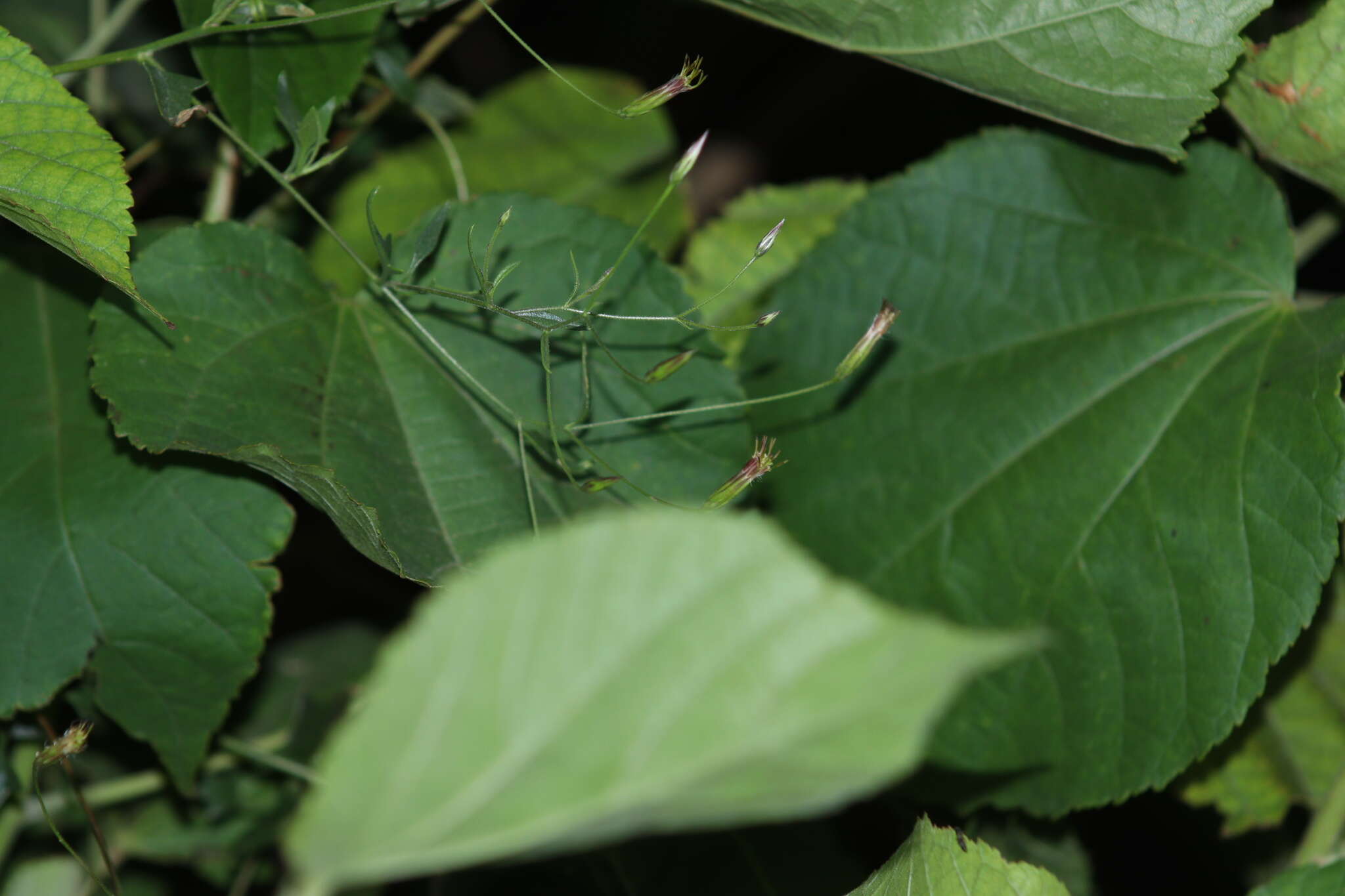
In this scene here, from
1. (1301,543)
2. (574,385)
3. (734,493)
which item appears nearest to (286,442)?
(574,385)

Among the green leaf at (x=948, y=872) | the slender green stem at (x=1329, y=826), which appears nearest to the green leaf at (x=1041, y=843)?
the slender green stem at (x=1329, y=826)

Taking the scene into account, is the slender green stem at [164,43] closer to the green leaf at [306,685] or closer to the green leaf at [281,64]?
the green leaf at [281,64]

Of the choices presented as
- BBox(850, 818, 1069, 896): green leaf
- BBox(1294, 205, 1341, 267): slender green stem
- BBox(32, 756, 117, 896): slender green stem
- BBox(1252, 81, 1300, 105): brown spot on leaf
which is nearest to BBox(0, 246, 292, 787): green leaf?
BBox(32, 756, 117, 896): slender green stem

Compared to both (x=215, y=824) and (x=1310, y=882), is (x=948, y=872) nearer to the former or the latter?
(x=1310, y=882)

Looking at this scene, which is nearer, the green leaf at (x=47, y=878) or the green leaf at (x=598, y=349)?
the green leaf at (x=598, y=349)

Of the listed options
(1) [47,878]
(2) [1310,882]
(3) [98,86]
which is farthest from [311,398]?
(2) [1310,882]

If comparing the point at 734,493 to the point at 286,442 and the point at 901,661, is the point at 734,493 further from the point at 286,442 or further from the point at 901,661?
the point at 901,661

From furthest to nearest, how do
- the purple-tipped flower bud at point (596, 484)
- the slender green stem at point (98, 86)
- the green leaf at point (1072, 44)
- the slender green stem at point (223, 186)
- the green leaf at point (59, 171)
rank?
the slender green stem at point (98, 86), the slender green stem at point (223, 186), the green leaf at point (1072, 44), the purple-tipped flower bud at point (596, 484), the green leaf at point (59, 171)
